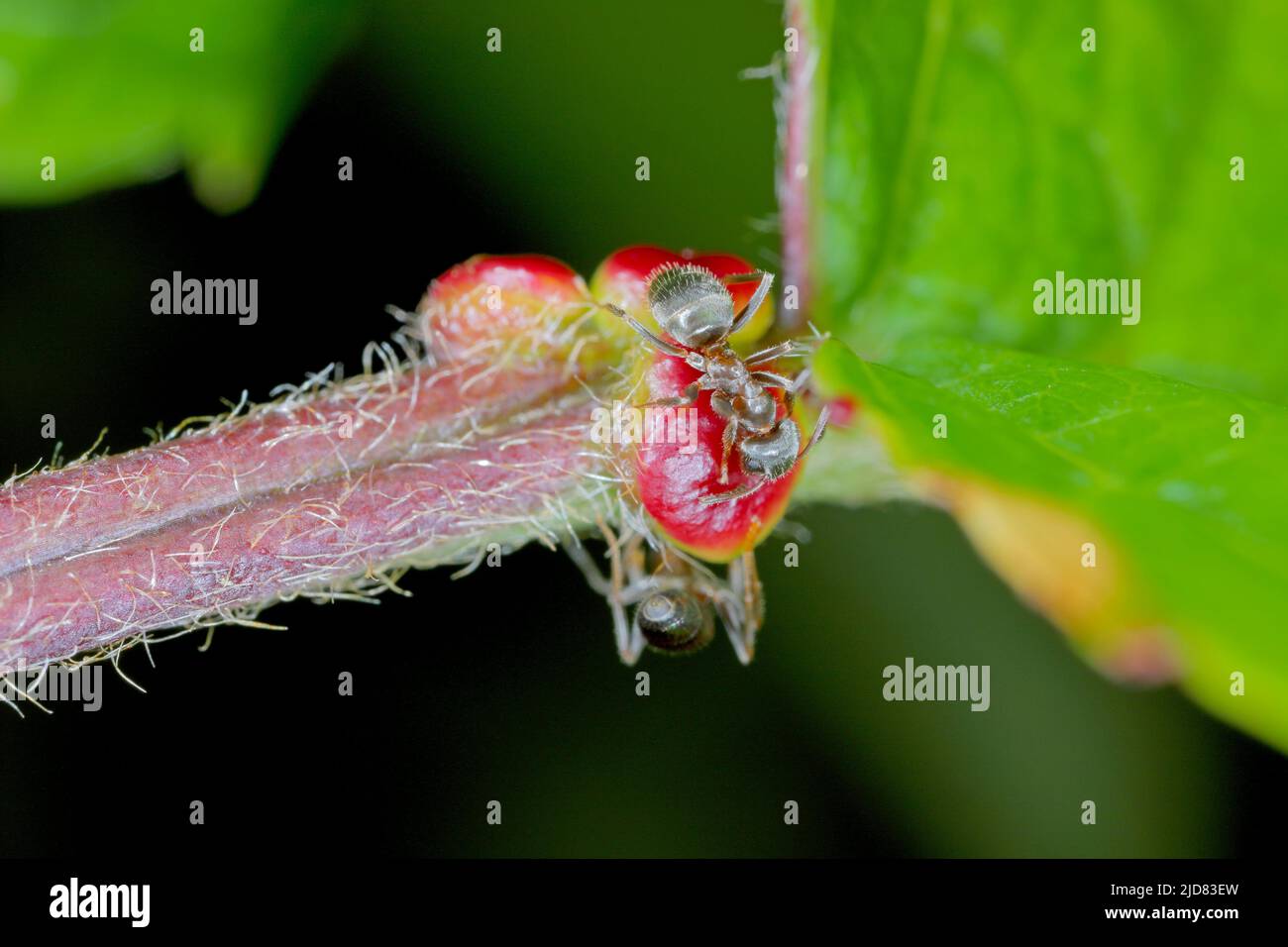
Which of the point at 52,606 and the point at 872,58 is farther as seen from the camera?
the point at 872,58

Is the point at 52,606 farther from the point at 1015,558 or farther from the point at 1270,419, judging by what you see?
the point at 1270,419

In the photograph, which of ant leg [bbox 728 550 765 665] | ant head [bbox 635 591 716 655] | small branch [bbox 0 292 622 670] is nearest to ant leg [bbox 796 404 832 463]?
small branch [bbox 0 292 622 670]

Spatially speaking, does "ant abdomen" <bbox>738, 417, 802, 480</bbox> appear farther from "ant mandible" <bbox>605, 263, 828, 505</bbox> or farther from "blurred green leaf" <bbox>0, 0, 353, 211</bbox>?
"blurred green leaf" <bbox>0, 0, 353, 211</bbox>

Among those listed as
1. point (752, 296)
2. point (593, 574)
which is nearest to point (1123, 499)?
point (752, 296)

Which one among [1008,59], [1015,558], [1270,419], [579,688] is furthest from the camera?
[579,688]

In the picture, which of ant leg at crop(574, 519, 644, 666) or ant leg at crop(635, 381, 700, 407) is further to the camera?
ant leg at crop(574, 519, 644, 666)

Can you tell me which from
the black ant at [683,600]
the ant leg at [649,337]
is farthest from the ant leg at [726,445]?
the black ant at [683,600]

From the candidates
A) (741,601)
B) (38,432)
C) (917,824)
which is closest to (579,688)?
(741,601)

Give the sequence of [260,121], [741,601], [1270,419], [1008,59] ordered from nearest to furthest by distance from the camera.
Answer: [1270,419] → [1008,59] → [741,601] → [260,121]
